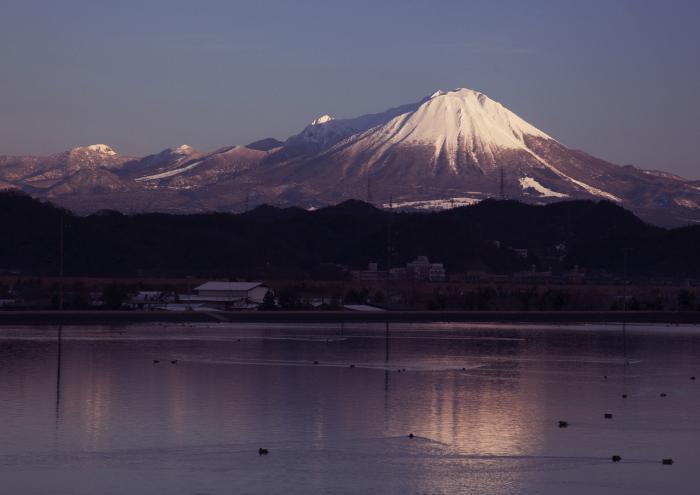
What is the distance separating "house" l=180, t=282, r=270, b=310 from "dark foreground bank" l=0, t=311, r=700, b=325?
9831 millimetres

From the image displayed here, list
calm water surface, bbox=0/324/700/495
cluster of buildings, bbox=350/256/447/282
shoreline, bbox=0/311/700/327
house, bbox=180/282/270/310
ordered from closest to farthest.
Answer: calm water surface, bbox=0/324/700/495, shoreline, bbox=0/311/700/327, house, bbox=180/282/270/310, cluster of buildings, bbox=350/256/447/282

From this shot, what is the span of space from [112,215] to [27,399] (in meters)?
133

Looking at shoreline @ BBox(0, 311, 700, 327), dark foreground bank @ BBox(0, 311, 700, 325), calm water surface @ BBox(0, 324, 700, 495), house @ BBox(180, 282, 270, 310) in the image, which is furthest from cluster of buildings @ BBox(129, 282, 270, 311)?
calm water surface @ BBox(0, 324, 700, 495)

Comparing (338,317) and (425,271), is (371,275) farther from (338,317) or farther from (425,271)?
(338,317)

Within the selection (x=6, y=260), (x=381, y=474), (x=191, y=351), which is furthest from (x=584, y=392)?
(x=6, y=260)

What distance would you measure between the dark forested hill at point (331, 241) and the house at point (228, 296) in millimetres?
36964

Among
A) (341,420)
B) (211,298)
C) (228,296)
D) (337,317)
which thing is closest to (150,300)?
(211,298)

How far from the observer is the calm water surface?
19.5 metres

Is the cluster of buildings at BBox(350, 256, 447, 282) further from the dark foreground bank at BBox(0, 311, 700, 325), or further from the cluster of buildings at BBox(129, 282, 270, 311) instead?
the dark foreground bank at BBox(0, 311, 700, 325)

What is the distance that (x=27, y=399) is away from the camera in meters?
28.1

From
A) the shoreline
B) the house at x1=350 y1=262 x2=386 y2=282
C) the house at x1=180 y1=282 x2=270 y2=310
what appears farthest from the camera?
the house at x1=350 y1=262 x2=386 y2=282

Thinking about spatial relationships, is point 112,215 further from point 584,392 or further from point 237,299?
point 584,392

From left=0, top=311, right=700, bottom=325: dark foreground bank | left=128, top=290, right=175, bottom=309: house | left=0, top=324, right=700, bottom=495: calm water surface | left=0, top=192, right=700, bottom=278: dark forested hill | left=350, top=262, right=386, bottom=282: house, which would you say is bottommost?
left=0, top=324, right=700, bottom=495: calm water surface

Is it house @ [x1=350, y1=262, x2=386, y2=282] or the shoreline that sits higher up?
house @ [x1=350, y1=262, x2=386, y2=282]
